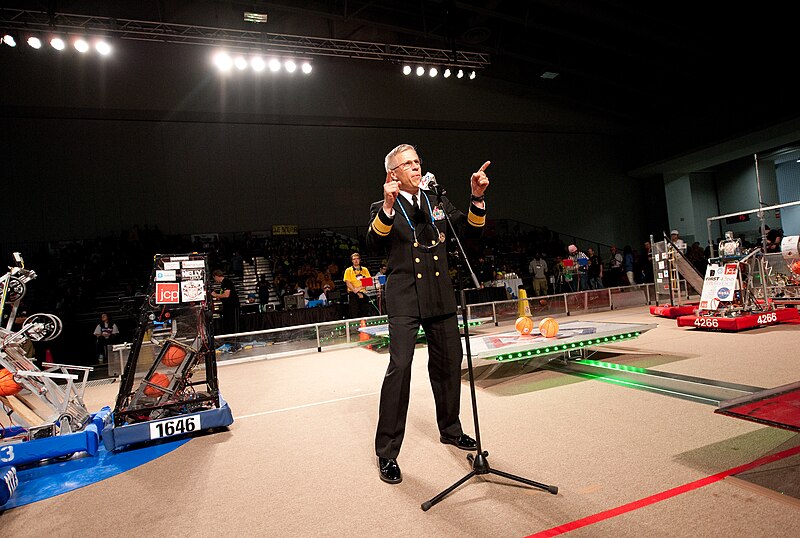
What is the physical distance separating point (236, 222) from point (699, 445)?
626 inches

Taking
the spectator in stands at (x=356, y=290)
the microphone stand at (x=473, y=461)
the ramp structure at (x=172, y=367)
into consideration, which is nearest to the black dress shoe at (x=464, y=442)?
the microphone stand at (x=473, y=461)

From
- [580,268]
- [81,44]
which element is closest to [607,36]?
[580,268]

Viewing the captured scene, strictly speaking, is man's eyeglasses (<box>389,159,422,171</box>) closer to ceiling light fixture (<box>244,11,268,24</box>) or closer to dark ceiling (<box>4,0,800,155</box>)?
dark ceiling (<box>4,0,800,155</box>)

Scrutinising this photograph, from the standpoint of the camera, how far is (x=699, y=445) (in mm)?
2516

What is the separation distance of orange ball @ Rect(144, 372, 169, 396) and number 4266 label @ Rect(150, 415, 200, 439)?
0.88 feet

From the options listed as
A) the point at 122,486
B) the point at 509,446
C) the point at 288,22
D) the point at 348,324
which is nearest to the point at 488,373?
the point at 509,446

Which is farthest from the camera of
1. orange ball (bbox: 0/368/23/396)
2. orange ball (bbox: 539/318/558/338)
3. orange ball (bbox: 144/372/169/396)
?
orange ball (bbox: 539/318/558/338)

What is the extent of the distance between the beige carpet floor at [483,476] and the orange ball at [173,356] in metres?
0.67

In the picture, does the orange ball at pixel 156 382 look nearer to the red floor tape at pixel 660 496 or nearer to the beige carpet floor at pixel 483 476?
the beige carpet floor at pixel 483 476

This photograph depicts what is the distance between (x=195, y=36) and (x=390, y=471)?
470 inches

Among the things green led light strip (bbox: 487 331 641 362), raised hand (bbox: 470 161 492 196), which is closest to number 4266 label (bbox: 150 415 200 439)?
green led light strip (bbox: 487 331 641 362)

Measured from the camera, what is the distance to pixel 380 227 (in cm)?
241

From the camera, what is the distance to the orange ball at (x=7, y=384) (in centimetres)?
320

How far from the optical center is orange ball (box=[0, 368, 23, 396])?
10.5 feet
